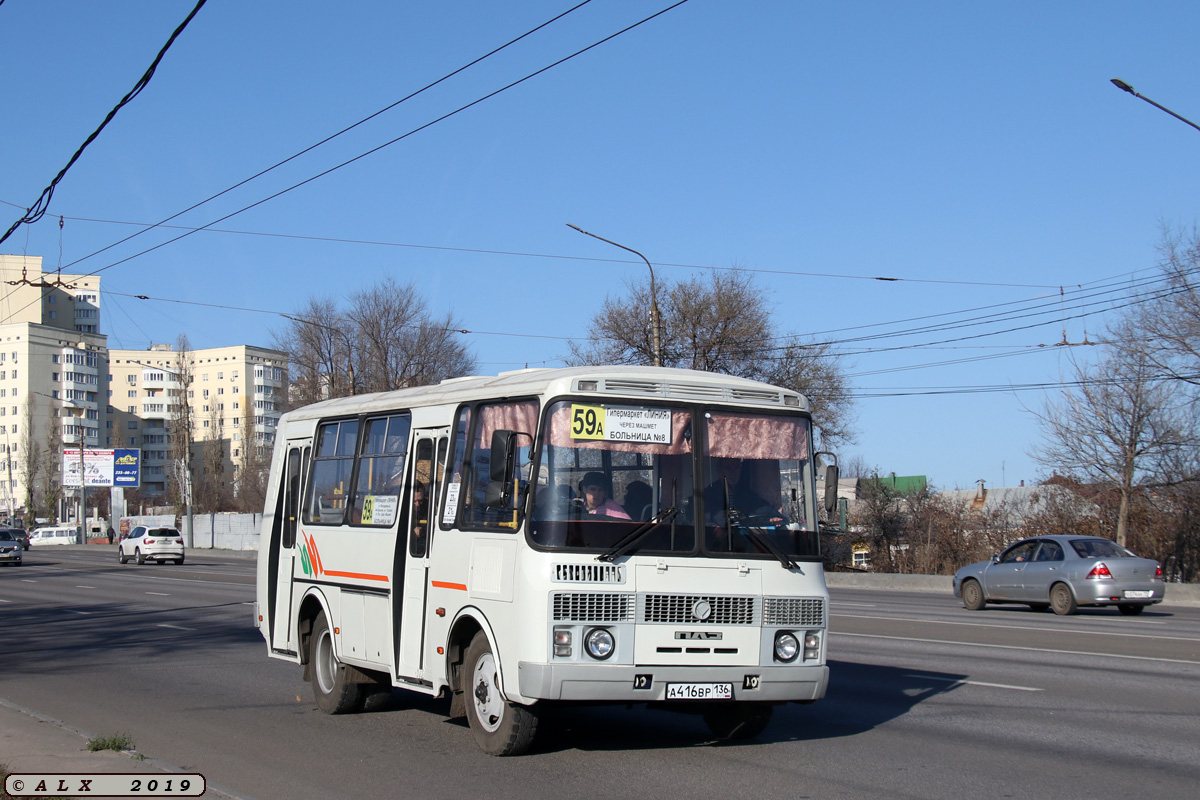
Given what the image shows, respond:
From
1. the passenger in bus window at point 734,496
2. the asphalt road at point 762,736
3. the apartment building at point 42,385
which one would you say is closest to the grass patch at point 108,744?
the asphalt road at point 762,736

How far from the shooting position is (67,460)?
82250 millimetres

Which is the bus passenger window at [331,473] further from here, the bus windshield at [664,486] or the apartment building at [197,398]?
the apartment building at [197,398]

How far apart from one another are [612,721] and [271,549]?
4.41 meters

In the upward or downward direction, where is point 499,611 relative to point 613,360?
downward

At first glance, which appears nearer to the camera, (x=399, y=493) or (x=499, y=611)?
(x=499, y=611)

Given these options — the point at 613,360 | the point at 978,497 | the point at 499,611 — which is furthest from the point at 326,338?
the point at 499,611

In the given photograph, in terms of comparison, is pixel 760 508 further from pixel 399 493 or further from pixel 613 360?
pixel 613 360

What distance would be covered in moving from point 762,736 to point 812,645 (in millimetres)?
1134

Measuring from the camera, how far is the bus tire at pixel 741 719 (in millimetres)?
8719

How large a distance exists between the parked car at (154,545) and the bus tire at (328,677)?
41.7 metres

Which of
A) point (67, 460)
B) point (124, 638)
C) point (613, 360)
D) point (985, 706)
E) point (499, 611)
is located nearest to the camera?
point (499, 611)

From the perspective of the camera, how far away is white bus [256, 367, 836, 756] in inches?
303

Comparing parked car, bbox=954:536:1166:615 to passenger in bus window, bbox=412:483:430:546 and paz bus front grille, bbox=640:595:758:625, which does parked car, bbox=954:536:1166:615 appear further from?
passenger in bus window, bbox=412:483:430:546

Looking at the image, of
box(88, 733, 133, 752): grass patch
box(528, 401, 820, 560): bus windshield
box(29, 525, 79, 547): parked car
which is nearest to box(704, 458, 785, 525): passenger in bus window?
box(528, 401, 820, 560): bus windshield
